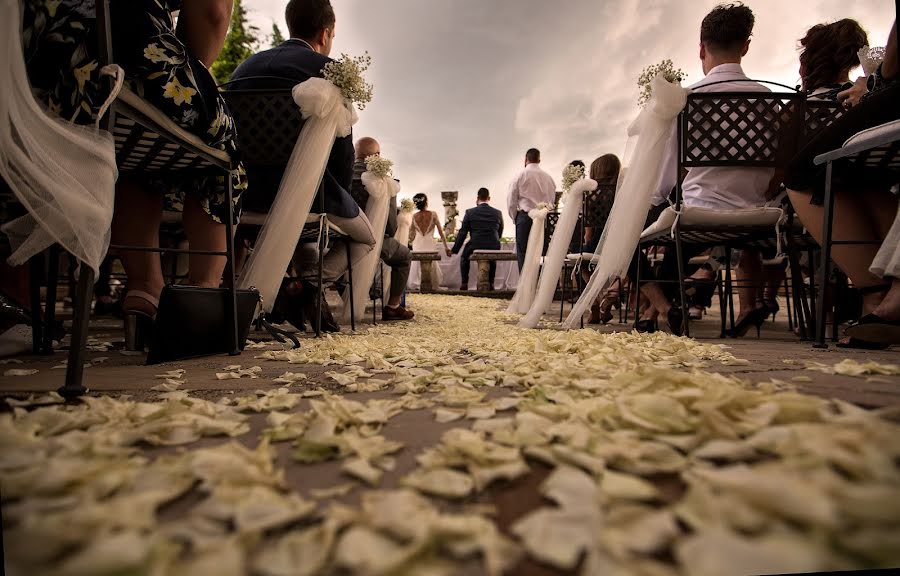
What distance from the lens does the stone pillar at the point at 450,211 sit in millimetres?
10805

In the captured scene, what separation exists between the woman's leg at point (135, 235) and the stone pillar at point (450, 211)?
923 centimetres

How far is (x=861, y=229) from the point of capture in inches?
73.5

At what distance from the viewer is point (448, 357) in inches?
62.6

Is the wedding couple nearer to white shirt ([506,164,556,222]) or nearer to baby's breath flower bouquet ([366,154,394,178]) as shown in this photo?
white shirt ([506,164,556,222])

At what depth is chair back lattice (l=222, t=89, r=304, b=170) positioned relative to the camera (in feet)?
7.18

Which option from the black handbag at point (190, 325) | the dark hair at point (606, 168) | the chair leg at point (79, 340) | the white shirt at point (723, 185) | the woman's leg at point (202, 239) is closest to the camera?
the chair leg at point (79, 340)

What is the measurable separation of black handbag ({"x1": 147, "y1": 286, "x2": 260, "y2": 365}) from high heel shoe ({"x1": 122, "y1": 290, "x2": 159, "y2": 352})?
0.70 ft

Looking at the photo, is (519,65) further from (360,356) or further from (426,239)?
(426,239)

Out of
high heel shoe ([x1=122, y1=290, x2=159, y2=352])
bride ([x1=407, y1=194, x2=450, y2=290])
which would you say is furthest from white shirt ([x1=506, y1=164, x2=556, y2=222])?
high heel shoe ([x1=122, y1=290, x2=159, y2=352])

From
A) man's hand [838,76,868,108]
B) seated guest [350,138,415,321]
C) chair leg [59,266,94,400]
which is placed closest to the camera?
chair leg [59,266,94,400]

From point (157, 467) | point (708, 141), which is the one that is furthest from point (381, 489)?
point (708, 141)

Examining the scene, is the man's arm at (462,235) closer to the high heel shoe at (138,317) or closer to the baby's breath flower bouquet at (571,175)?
the baby's breath flower bouquet at (571,175)

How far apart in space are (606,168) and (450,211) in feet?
A: 22.4

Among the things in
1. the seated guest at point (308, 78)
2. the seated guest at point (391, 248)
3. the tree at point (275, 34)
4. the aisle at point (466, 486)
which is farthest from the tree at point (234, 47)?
the aisle at point (466, 486)
